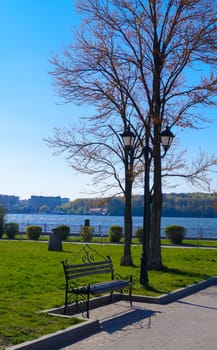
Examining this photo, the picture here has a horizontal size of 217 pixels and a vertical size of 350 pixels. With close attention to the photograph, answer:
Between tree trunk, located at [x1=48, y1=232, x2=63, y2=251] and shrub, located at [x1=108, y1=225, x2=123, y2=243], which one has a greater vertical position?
shrub, located at [x1=108, y1=225, x2=123, y2=243]

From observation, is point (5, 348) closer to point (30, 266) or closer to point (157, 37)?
point (30, 266)

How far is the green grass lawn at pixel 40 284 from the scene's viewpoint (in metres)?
7.70

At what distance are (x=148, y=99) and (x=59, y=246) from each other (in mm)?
9639

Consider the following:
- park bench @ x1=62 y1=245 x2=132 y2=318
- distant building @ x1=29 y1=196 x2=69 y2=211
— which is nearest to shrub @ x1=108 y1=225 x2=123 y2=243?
park bench @ x1=62 y1=245 x2=132 y2=318

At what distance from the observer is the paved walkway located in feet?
24.5

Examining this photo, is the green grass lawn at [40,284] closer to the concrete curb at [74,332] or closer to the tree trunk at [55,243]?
the concrete curb at [74,332]

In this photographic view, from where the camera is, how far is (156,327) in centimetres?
870

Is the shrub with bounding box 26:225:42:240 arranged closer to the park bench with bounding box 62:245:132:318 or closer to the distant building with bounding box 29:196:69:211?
the park bench with bounding box 62:245:132:318

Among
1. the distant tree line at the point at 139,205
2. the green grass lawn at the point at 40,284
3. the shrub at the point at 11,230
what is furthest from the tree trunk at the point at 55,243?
the shrub at the point at 11,230

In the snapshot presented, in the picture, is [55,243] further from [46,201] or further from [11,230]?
[46,201]

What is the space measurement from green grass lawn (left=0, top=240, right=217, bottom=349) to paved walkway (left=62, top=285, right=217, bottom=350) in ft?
2.33

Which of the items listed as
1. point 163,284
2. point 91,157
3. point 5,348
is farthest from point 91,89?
point 5,348

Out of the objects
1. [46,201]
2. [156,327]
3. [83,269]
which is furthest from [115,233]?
[46,201]

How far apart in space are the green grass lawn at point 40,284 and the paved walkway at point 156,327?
27.9 inches
